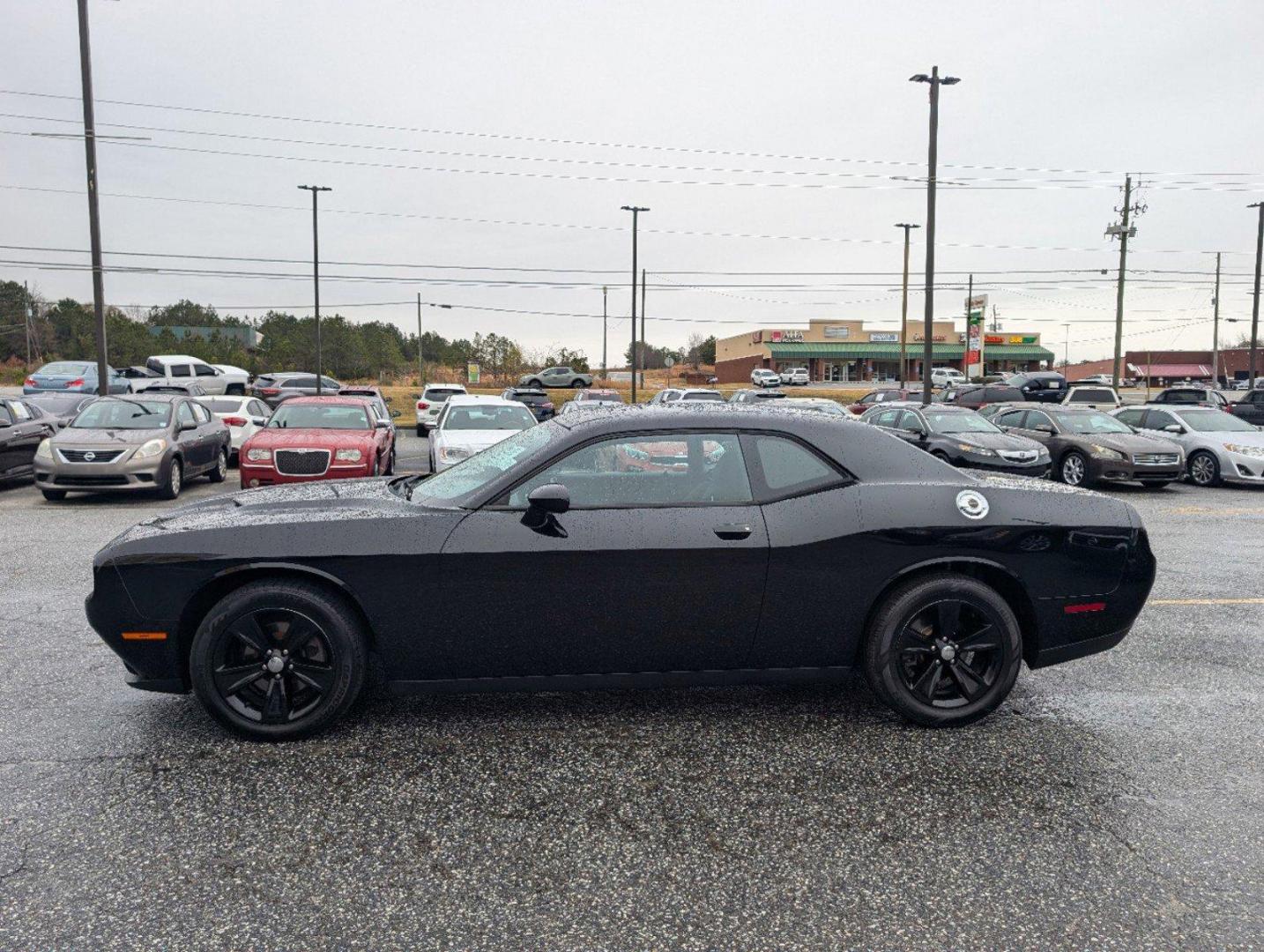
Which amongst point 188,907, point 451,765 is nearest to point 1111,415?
point 451,765

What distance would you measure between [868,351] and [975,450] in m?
66.6

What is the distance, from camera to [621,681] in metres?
3.99

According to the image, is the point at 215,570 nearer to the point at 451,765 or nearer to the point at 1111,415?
the point at 451,765

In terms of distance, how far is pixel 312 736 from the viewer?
3.93m

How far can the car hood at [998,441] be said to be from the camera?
1502 centimetres

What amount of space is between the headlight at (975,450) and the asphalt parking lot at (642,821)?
1048cm

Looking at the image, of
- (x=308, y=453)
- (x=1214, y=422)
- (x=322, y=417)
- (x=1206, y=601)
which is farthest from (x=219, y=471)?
(x=1214, y=422)

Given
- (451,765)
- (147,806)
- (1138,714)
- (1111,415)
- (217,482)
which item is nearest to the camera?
(147,806)

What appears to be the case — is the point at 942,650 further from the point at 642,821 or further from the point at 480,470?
the point at 480,470

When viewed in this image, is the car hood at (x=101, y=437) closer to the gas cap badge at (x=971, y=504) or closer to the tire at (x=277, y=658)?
the tire at (x=277, y=658)

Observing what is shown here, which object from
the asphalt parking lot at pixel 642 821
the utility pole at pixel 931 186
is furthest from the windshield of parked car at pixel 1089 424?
the asphalt parking lot at pixel 642 821

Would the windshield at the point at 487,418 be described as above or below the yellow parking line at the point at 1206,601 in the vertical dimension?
above

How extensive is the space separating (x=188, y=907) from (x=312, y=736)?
4.15 feet

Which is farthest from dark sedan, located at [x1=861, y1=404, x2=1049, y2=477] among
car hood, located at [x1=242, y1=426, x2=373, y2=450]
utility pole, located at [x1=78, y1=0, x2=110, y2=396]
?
utility pole, located at [x1=78, y1=0, x2=110, y2=396]
